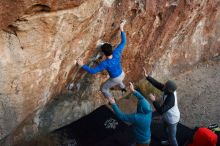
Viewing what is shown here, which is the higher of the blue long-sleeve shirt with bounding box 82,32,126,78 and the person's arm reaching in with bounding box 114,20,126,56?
the person's arm reaching in with bounding box 114,20,126,56

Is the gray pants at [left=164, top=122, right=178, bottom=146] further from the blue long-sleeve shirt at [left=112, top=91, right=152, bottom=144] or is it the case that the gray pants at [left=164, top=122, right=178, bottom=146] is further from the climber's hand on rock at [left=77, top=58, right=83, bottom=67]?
the climber's hand on rock at [left=77, top=58, right=83, bottom=67]

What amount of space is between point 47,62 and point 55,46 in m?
0.40

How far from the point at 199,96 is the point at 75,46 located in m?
4.83

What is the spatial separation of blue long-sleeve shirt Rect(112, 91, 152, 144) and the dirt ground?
3012 mm

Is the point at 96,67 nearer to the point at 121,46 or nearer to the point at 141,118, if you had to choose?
the point at 121,46

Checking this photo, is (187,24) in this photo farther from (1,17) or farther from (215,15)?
(1,17)

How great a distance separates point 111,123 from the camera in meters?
11.1

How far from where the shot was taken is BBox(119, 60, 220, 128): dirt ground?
1216cm

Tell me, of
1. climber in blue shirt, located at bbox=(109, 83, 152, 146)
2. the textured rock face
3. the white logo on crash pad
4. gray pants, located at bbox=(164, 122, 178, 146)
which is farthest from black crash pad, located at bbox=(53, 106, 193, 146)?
climber in blue shirt, located at bbox=(109, 83, 152, 146)

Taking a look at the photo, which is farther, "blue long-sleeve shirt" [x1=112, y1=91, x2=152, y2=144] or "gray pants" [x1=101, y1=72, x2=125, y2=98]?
"gray pants" [x1=101, y1=72, x2=125, y2=98]

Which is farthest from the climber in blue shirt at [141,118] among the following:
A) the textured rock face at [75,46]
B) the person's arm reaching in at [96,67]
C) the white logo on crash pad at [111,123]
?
the white logo on crash pad at [111,123]

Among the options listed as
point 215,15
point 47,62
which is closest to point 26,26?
point 47,62

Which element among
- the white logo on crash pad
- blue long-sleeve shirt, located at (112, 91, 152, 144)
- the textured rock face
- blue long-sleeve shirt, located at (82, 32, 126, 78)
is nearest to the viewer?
the textured rock face

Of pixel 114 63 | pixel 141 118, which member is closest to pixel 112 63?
pixel 114 63
